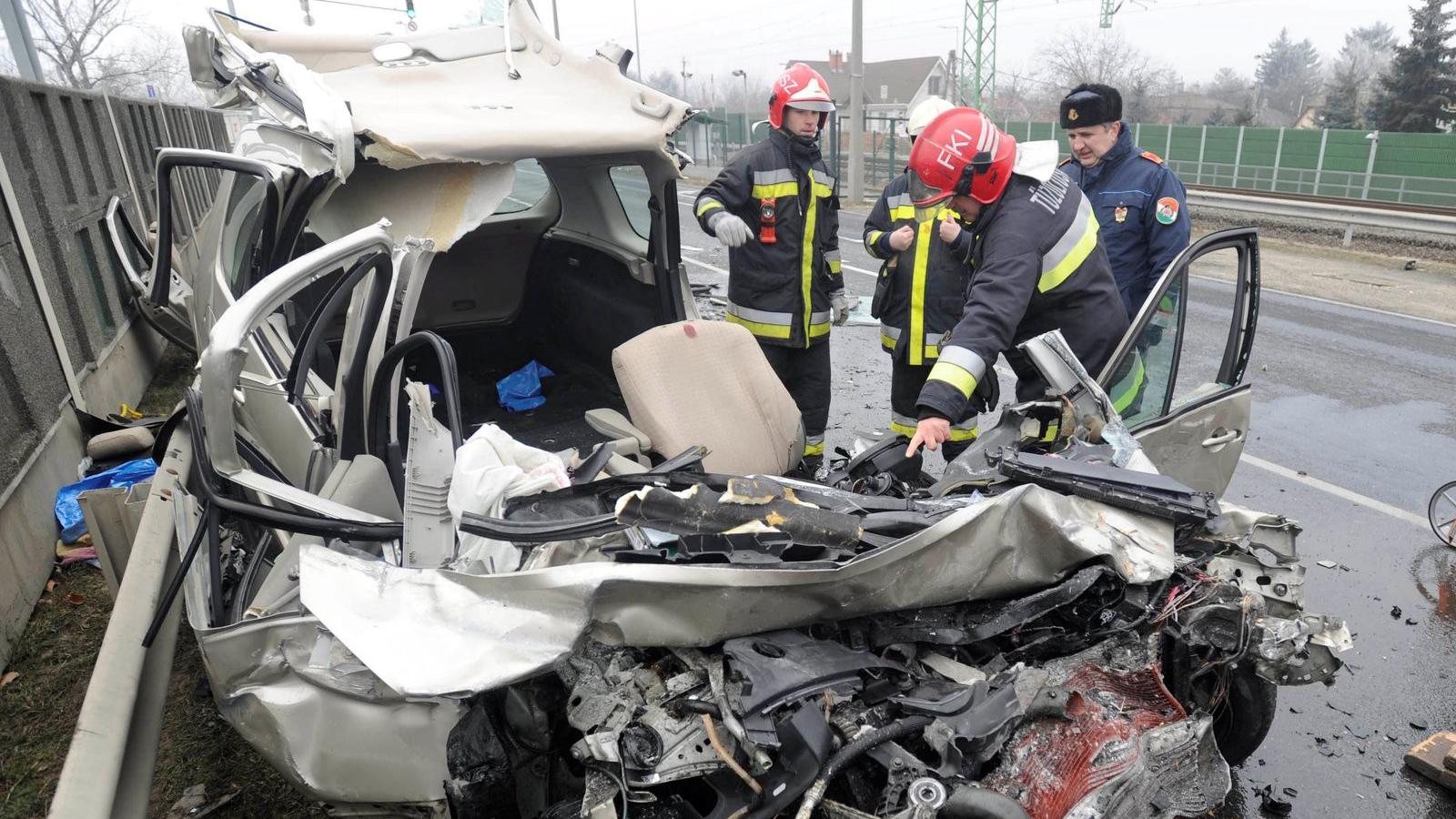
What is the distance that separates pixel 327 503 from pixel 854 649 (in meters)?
1.41

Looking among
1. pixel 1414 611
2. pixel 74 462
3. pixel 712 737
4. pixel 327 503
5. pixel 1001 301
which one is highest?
pixel 1001 301

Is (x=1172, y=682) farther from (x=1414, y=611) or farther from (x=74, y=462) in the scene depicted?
(x=74, y=462)

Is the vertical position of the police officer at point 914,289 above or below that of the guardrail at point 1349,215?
above

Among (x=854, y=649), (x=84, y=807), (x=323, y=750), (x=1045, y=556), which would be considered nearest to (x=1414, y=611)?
(x=1045, y=556)

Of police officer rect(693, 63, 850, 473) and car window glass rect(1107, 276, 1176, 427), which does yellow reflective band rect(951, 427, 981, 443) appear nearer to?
police officer rect(693, 63, 850, 473)

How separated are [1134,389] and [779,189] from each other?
7.42ft

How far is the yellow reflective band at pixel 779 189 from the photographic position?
463cm

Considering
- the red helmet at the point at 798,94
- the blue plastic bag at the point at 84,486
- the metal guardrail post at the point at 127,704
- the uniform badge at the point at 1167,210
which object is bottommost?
the blue plastic bag at the point at 84,486

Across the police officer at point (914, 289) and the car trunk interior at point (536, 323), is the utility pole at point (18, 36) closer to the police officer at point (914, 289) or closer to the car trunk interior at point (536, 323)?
the car trunk interior at point (536, 323)

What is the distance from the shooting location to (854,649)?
2027 millimetres

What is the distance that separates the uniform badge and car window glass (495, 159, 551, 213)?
362cm

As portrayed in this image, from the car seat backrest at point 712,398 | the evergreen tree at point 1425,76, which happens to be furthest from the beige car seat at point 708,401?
the evergreen tree at point 1425,76

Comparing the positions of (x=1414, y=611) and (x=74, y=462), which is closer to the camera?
(x=1414, y=611)

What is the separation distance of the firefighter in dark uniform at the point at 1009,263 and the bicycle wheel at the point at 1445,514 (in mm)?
2352
